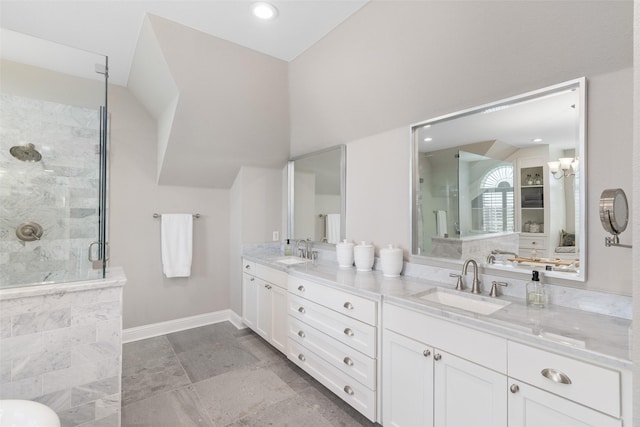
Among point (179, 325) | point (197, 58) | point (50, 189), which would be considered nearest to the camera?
point (50, 189)

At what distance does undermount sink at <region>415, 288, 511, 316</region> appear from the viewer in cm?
163

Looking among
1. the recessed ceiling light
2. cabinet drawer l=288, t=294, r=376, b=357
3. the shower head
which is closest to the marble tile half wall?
the shower head

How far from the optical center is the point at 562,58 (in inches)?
55.3

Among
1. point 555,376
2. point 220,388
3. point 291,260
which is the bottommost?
point 220,388

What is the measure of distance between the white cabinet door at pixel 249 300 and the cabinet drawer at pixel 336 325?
735mm

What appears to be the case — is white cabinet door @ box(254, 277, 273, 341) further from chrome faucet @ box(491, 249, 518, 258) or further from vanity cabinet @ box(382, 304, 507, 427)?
chrome faucet @ box(491, 249, 518, 258)

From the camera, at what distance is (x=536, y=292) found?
150cm

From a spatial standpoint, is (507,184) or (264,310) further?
(264,310)

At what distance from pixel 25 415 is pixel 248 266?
2164 mm

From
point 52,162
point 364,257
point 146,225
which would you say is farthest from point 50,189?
point 364,257

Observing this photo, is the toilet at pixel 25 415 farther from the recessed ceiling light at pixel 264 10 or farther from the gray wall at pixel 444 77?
the recessed ceiling light at pixel 264 10

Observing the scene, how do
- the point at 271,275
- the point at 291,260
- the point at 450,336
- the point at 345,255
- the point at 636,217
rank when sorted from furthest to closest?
the point at 291,260, the point at 271,275, the point at 345,255, the point at 450,336, the point at 636,217

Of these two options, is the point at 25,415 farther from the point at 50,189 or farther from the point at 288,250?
the point at 288,250

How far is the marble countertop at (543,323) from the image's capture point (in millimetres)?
1032
